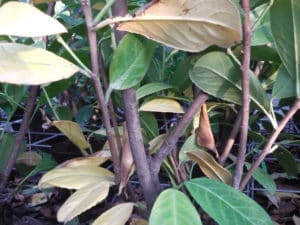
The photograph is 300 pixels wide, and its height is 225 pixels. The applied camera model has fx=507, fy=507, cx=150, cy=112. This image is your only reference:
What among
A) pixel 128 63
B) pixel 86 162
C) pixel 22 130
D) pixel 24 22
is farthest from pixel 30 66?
pixel 22 130

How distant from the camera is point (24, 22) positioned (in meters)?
0.62

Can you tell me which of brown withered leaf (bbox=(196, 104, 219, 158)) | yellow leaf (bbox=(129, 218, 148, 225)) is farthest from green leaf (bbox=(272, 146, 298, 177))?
yellow leaf (bbox=(129, 218, 148, 225))

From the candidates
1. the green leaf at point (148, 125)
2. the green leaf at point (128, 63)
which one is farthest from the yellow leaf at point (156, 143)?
the green leaf at point (128, 63)

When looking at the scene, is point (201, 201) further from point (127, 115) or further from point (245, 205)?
point (127, 115)

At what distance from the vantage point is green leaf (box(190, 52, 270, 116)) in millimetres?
756

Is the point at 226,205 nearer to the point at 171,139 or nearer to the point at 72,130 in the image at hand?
the point at 171,139

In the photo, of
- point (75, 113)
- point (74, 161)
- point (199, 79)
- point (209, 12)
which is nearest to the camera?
point (209, 12)

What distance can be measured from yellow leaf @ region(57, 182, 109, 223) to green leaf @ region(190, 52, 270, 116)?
0.72 ft

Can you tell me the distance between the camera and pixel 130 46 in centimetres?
72

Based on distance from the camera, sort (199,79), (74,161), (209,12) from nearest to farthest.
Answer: (209,12), (199,79), (74,161)

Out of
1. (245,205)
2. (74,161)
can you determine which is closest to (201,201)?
(245,205)

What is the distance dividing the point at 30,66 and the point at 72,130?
0.98ft

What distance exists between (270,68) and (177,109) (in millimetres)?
258

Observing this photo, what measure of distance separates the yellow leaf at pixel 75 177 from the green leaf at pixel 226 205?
17 centimetres
